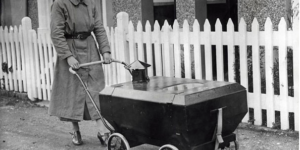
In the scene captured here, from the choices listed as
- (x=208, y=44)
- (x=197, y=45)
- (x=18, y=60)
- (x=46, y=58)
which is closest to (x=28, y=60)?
(x=18, y=60)

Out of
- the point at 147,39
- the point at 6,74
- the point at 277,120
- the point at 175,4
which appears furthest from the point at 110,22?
the point at 277,120

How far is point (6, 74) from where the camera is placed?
30.9 feet

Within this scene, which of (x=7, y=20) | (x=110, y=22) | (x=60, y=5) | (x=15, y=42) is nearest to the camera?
(x=60, y=5)

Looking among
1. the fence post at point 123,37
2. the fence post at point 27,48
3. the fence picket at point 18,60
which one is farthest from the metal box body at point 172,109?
the fence picket at point 18,60

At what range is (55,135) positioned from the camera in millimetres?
6219

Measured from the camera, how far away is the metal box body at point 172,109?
385cm

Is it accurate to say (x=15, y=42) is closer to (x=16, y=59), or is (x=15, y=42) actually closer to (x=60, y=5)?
(x=16, y=59)

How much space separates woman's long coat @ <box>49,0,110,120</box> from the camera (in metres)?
5.25

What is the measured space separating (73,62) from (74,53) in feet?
Answer: 0.83

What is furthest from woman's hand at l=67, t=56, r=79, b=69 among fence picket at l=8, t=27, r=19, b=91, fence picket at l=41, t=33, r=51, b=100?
fence picket at l=8, t=27, r=19, b=91

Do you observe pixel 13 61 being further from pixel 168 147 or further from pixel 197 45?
pixel 168 147

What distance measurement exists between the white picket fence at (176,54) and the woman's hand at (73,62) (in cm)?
171

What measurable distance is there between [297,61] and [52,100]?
2.93 metres

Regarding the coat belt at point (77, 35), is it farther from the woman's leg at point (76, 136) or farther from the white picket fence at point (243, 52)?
the white picket fence at point (243, 52)
